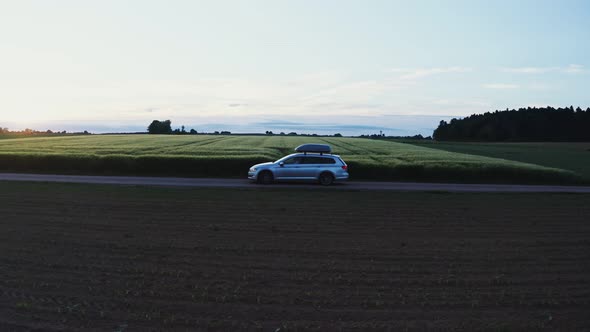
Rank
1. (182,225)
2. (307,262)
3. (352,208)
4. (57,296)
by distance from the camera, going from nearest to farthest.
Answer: (57,296)
(307,262)
(182,225)
(352,208)

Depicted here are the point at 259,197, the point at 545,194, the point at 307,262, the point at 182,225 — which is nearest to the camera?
the point at 307,262

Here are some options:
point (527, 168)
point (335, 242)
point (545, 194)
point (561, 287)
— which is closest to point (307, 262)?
point (335, 242)

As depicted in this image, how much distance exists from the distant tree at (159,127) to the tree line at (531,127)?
66.5 meters

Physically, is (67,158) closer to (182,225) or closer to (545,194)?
(182,225)

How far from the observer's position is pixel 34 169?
3034 cm

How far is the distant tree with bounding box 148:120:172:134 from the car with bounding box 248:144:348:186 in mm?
95717

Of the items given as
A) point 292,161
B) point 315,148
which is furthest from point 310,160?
point 315,148

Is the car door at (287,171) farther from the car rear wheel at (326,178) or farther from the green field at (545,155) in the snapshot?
the green field at (545,155)

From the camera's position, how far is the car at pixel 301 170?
2411 cm

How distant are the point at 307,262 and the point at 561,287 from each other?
13.1ft

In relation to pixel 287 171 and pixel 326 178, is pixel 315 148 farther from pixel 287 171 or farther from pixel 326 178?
pixel 287 171

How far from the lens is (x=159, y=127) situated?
11675 centimetres

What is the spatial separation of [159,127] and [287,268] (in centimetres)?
11254

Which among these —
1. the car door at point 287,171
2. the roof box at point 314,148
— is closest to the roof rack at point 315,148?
the roof box at point 314,148
